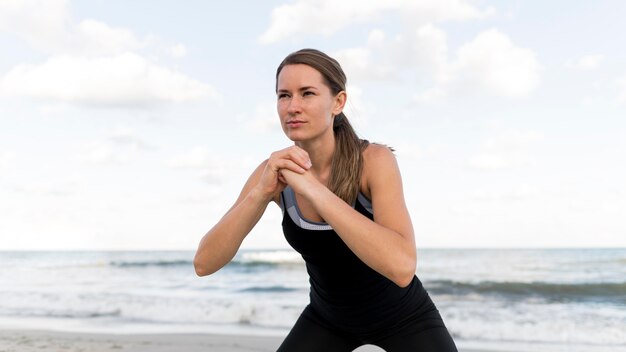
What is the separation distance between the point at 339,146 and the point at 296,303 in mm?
9073

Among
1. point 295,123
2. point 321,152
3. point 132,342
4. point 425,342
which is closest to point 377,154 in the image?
point 321,152

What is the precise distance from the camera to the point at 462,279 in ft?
51.4

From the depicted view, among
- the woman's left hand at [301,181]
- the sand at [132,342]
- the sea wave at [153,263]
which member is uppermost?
the sea wave at [153,263]

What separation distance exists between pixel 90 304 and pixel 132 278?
771 centimetres

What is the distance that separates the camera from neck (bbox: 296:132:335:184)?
8.38ft

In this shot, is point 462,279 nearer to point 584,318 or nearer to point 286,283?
point 286,283

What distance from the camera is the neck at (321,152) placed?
255 cm

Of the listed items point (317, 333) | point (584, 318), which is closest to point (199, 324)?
point (584, 318)

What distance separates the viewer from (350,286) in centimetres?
262

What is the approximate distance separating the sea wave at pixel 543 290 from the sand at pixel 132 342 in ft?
21.8

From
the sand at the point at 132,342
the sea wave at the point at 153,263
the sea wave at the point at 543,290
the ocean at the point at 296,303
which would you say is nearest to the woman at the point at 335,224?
the sand at the point at 132,342

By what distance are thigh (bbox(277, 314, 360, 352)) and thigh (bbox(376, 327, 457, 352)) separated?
0.25 meters

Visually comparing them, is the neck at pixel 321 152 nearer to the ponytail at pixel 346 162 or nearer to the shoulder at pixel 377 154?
the ponytail at pixel 346 162

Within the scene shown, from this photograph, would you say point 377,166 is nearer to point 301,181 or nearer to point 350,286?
point 301,181
